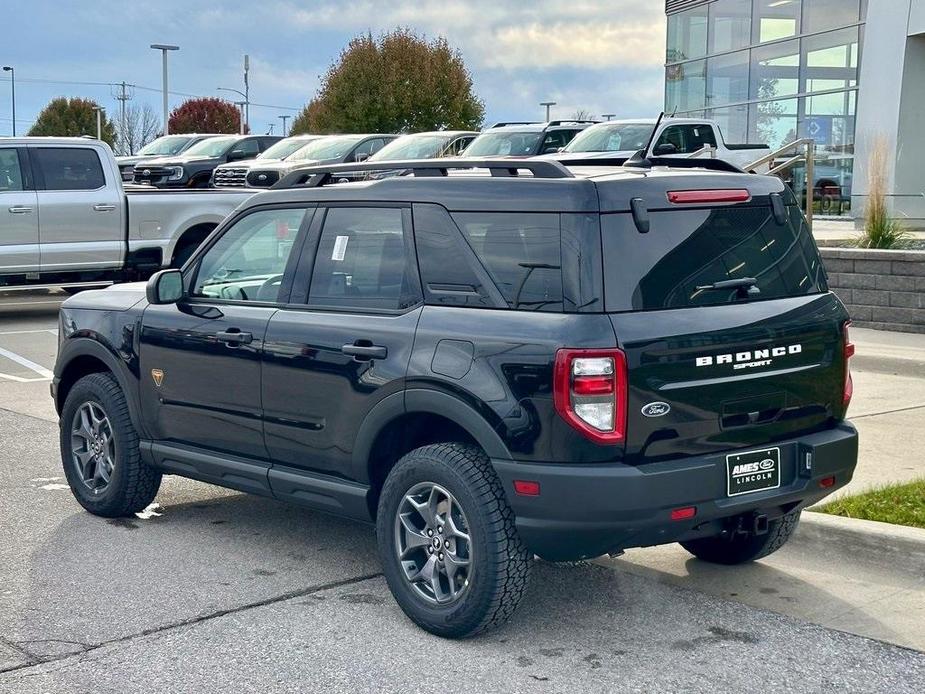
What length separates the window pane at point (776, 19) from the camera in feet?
99.4

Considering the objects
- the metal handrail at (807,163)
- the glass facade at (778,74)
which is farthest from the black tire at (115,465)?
the glass facade at (778,74)

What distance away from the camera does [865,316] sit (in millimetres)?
13758

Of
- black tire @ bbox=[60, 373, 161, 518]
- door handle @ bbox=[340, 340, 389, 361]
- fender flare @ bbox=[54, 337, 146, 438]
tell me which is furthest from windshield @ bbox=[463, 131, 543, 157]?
door handle @ bbox=[340, 340, 389, 361]

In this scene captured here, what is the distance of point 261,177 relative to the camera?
24984 mm

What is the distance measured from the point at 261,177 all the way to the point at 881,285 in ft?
46.7

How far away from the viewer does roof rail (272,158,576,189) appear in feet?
16.8

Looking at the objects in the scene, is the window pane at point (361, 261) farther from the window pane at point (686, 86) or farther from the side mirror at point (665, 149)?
the window pane at point (686, 86)

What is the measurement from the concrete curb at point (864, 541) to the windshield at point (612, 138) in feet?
48.6

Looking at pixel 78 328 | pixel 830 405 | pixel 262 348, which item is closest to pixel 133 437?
pixel 78 328

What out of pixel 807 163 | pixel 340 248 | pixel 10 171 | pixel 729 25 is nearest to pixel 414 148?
pixel 807 163

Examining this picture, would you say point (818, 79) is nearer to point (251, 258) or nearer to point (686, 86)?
point (686, 86)

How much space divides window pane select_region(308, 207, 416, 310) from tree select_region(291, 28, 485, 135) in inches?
1644

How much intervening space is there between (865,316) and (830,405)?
348 inches

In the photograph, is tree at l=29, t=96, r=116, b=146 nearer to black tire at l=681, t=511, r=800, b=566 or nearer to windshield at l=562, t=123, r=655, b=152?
windshield at l=562, t=123, r=655, b=152
